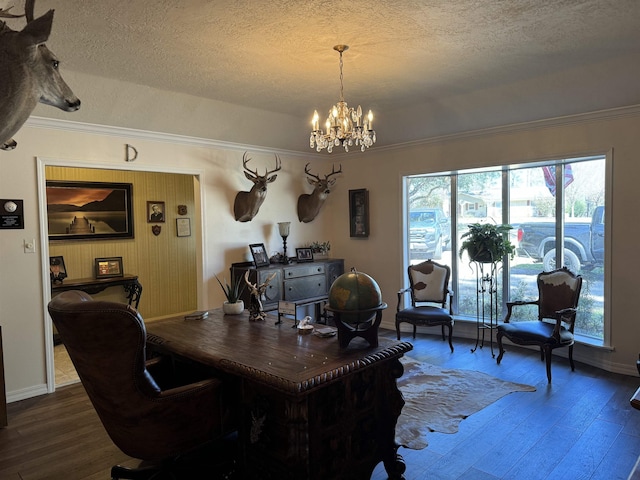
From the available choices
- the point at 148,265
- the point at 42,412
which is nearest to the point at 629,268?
the point at 42,412

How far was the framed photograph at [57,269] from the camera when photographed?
573 cm

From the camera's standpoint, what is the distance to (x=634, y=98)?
157 inches

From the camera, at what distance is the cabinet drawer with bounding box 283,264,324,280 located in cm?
558

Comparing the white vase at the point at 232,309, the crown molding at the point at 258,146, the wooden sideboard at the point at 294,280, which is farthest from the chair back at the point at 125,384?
the wooden sideboard at the point at 294,280

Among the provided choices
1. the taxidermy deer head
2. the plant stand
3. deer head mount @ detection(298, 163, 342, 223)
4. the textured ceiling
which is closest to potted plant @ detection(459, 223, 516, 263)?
the plant stand

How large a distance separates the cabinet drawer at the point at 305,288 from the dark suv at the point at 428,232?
1.37 metres

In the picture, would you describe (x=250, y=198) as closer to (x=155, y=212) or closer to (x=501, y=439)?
(x=155, y=212)

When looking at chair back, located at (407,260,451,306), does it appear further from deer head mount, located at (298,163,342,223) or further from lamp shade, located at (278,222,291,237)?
lamp shade, located at (278,222,291,237)

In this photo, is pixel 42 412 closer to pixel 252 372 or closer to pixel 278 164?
pixel 252 372

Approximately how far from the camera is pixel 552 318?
172 inches

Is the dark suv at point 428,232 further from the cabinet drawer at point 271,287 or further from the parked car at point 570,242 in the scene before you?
the cabinet drawer at point 271,287

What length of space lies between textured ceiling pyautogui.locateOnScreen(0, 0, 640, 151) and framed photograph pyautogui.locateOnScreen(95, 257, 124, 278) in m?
3.25

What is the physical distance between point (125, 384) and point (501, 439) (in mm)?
2489

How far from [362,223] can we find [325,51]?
3302mm
